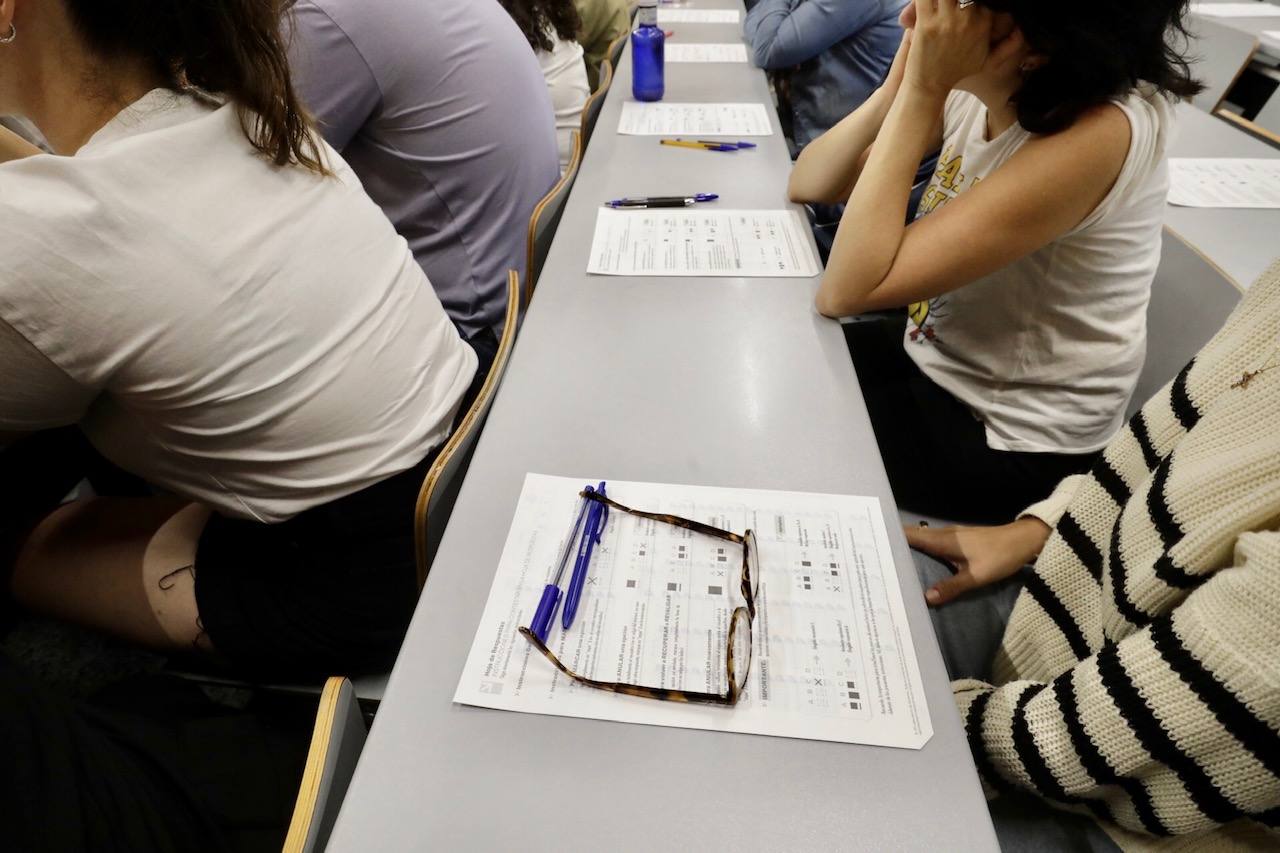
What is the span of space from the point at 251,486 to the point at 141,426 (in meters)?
0.14

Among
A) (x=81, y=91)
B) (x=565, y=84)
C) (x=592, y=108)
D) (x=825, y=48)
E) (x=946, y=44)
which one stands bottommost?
(x=565, y=84)

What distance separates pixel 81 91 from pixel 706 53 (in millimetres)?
2049

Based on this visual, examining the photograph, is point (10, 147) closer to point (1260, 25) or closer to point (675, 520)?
point (675, 520)

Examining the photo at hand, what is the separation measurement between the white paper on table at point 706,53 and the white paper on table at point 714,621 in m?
2.06

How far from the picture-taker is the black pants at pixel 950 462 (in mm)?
1086

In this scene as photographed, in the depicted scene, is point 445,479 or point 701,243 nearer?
point 445,479

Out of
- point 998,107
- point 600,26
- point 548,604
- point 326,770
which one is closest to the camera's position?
point 326,770

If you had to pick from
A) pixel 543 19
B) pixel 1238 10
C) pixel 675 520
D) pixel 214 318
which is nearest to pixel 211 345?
pixel 214 318

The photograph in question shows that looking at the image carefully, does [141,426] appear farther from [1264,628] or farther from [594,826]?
[1264,628]

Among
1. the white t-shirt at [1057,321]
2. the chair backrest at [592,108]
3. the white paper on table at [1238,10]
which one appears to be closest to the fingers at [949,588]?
the white t-shirt at [1057,321]

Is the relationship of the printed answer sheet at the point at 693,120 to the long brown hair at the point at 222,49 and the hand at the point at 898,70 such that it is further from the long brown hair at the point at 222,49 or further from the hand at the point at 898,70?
the long brown hair at the point at 222,49

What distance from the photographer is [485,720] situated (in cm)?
55

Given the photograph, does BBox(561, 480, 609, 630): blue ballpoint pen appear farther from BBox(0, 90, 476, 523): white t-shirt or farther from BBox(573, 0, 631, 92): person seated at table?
BBox(573, 0, 631, 92): person seated at table

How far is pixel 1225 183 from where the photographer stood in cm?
149
